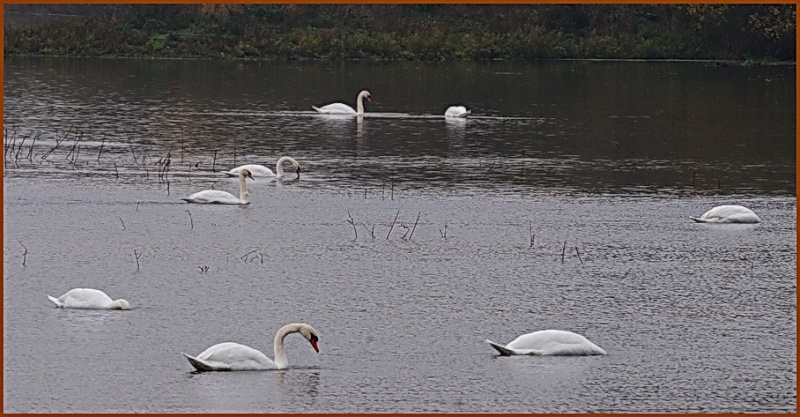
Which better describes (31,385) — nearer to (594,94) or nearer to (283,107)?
(283,107)

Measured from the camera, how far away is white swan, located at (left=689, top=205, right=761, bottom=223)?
19125 mm

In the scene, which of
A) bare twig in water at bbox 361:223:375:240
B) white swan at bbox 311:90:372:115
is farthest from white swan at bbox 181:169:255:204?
white swan at bbox 311:90:372:115

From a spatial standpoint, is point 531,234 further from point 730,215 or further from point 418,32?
point 418,32

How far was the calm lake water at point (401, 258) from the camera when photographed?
11477 millimetres

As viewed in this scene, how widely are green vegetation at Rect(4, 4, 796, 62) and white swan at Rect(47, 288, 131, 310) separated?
38.9 m

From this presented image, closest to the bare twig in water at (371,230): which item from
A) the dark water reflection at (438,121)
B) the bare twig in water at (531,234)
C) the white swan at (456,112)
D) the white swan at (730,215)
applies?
the bare twig in water at (531,234)

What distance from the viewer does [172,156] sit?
2541cm

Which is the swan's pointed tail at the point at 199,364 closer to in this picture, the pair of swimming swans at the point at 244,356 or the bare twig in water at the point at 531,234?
the pair of swimming swans at the point at 244,356

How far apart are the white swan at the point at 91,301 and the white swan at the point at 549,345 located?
10.7 feet

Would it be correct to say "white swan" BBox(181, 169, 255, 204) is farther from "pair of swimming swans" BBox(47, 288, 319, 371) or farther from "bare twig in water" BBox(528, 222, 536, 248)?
"pair of swimming swans" BBox(47, 288, 319, 371)

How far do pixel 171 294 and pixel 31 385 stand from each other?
3.24 meters

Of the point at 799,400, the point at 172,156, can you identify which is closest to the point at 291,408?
the point at 799,400

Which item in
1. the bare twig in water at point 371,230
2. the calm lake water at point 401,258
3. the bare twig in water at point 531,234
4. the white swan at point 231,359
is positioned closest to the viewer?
the calm lake water at point 401,258

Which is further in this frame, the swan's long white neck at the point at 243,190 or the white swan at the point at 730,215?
the swan's long white neck at the point at 243,190
